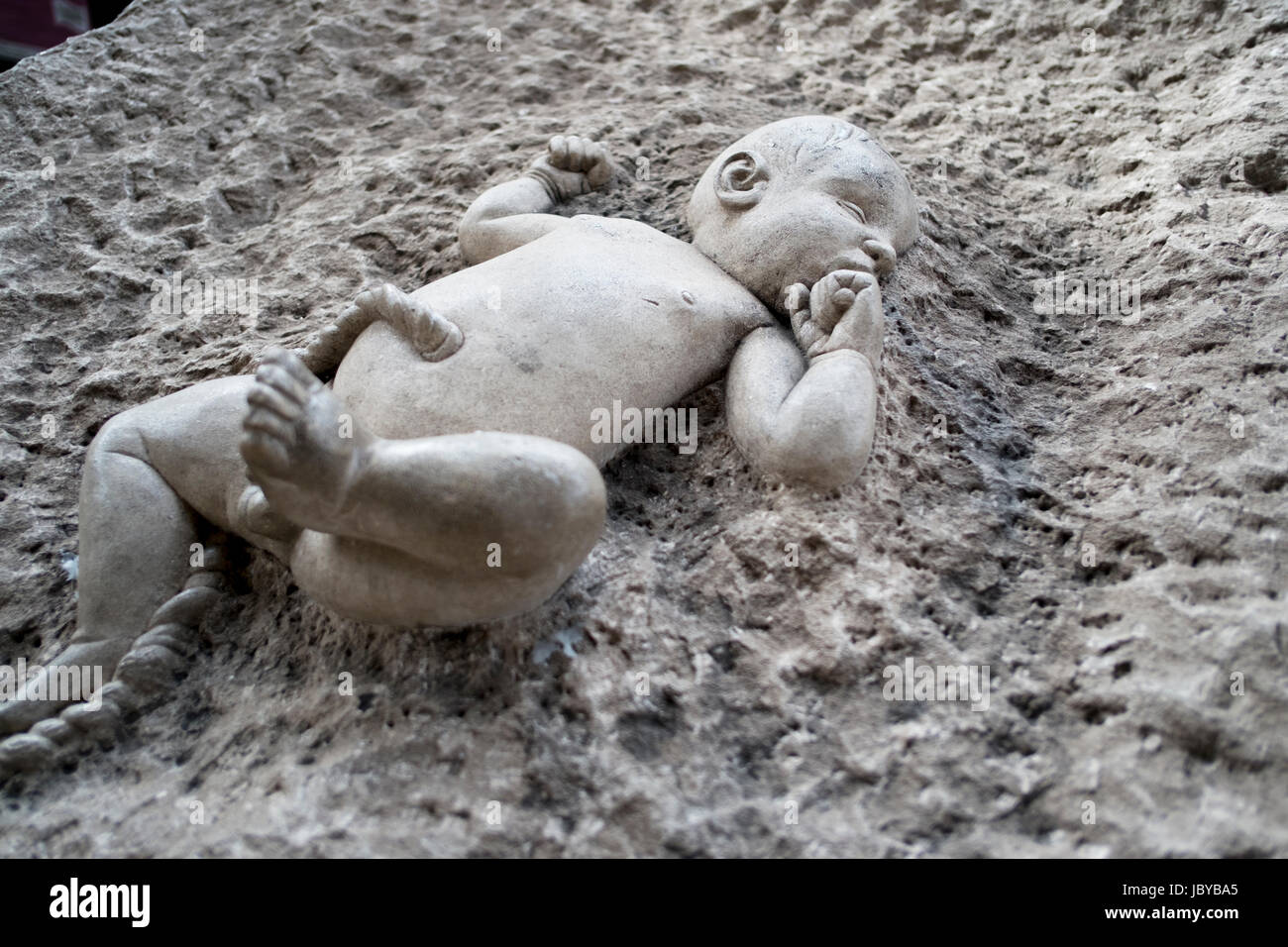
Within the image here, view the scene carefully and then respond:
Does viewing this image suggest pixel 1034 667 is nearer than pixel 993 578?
Yes

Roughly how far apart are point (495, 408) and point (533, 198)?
2.44ft

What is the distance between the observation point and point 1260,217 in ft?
7.07

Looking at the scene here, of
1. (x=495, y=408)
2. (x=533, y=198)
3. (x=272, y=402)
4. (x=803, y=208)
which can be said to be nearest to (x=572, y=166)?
(x=533, y=198)

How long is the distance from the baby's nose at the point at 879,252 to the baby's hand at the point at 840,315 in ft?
0.25

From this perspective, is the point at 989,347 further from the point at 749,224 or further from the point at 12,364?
the point at 12,364

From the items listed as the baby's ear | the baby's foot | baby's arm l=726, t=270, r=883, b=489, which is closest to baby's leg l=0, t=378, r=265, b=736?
the baby's foot

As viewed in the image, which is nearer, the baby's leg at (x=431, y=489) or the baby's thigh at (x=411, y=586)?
the baby's leg at (x=431, y=489)

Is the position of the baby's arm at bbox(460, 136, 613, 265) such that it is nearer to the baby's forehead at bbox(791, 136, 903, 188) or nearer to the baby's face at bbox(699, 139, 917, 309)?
the baby's face at bbox(699, 139, 917, 309)

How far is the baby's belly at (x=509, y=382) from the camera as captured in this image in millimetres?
1699

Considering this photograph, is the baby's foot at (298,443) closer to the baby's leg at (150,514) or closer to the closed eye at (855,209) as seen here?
the baby's leg at (150,514)

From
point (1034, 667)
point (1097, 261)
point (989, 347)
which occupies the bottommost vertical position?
point (1034, 667)

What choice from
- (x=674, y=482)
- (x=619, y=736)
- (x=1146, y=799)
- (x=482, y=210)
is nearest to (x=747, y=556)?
(x=674, y=482)

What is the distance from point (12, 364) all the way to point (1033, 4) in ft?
9.08

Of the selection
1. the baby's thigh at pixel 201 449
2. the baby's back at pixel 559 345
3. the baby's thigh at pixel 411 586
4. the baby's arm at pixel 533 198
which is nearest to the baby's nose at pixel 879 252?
the baby's back at pixel 559 345
